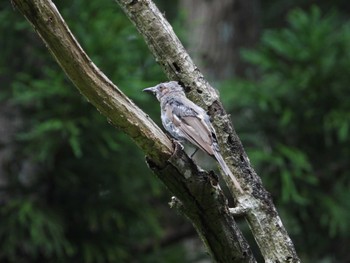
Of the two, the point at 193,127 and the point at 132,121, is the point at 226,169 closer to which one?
the point at 193,127

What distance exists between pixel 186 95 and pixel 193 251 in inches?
172

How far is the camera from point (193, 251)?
806 centimetres

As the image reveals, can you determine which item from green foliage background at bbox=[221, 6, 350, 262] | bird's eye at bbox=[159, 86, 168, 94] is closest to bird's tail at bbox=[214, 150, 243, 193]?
bird's eye at bbox=[159, 86, 168, 94]

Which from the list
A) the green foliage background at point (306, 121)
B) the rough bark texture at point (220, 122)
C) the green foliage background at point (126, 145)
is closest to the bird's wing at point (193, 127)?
the rough bark texture at point (220, 122)

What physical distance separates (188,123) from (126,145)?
11.0 ft

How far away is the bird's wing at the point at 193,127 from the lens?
366 cm

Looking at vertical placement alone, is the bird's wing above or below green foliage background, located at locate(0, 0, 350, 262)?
below

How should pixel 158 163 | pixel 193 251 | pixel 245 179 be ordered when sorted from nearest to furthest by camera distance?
pixel 158 163 < pixel 245 179 < pixel 193 251

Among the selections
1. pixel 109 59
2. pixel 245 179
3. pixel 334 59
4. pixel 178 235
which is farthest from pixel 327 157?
pixel 245 179

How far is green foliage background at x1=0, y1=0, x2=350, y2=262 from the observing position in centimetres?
684

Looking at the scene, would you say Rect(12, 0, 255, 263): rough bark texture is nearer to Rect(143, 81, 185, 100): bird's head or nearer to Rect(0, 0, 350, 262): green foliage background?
Rect(143, 81, 185, 100): bird's head

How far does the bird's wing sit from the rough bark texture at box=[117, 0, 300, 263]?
0.33ft

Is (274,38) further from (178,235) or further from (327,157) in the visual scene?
(178,235)

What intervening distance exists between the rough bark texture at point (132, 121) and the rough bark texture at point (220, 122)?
0.49 m
